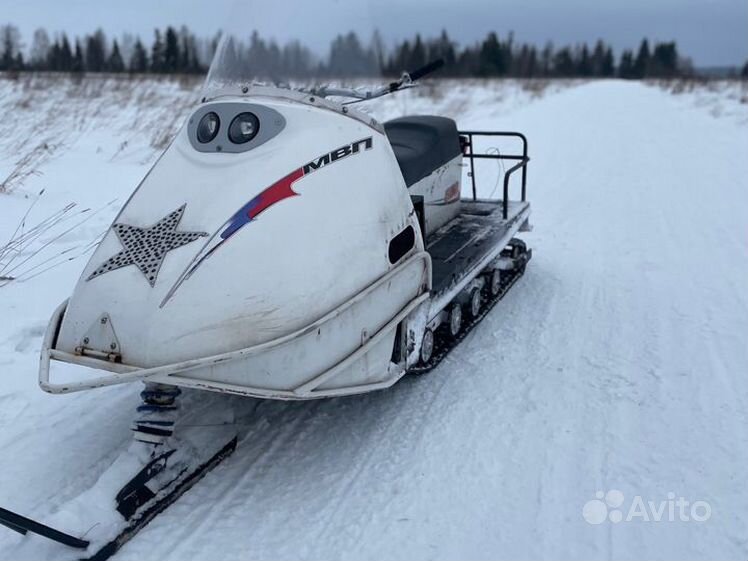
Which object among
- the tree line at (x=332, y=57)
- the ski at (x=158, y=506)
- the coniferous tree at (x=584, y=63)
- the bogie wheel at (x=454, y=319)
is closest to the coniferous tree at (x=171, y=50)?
the tree line at (x=332, y=57)

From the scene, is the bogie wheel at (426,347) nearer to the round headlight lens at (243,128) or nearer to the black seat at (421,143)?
the black seat at (421,143)

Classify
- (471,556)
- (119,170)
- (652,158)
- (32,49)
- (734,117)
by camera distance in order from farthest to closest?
(32,49) < (734,117) < (652,158) < (119,170) < (471,556)

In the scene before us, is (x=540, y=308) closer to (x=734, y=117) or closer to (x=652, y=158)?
(x=652, y=158)

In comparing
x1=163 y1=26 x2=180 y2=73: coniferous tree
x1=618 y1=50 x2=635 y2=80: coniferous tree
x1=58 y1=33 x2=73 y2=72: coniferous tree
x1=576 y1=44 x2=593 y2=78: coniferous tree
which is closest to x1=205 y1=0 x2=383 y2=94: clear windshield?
x1=58 y1=33 x2=73 y2=72: coniferous tree

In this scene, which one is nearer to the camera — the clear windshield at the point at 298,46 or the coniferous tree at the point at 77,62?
the clear windshield at the point at 298,46

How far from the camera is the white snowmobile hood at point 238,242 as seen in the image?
9.61ft

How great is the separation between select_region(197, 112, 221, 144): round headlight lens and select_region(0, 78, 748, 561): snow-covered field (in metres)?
1.38

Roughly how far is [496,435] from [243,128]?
1.91 meters

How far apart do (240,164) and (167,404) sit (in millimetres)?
1082

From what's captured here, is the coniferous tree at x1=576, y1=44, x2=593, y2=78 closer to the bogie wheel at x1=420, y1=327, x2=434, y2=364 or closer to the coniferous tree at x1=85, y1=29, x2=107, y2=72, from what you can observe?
the coniferous tree at x1=85, y1=29, x2=107, y2=72

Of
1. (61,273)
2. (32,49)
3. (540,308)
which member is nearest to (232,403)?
(61,273)

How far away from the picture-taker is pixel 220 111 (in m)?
3.46

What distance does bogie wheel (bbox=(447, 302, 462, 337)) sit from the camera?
472 cm

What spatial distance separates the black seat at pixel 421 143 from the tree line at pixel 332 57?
41 cm
